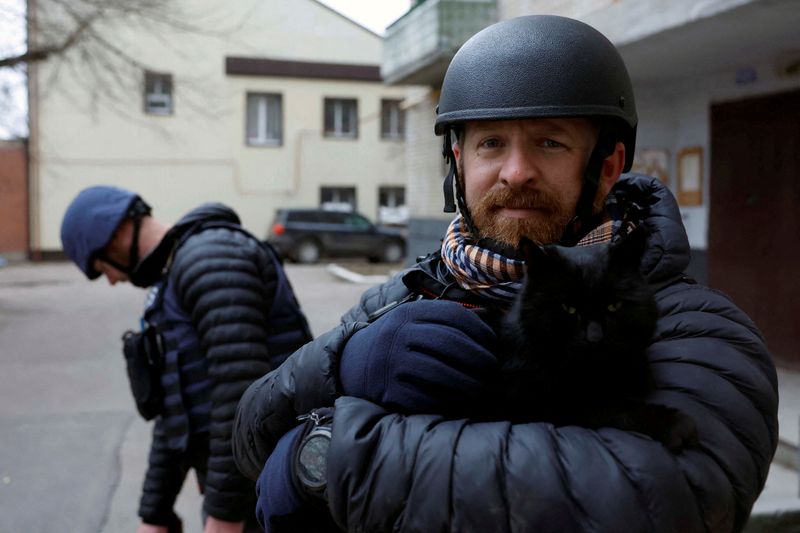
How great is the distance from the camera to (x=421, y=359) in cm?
140

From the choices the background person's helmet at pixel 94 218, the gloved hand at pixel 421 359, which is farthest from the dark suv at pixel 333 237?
the gloved hand at pixel 421 359

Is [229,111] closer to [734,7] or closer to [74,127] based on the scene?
[74,127]

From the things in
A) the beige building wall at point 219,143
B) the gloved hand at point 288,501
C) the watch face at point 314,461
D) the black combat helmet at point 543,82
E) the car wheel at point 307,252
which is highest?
the beige building wall at point 219,143

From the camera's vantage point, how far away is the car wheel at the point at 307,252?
78.3 ft

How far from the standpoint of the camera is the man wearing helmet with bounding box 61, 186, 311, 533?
2516 millimetres

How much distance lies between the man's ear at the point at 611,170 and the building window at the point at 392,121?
26.9 m

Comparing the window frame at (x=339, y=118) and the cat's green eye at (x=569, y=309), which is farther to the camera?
the window frame at (x=339, y=118)

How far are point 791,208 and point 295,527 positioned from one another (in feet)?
22.7

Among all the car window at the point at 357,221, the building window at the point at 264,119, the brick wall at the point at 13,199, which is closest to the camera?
the car window at the point at 357,221

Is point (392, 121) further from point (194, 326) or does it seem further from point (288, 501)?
point (288, 501)

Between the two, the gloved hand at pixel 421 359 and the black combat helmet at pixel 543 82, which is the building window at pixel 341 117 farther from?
the gloved hand at pixel 421 359

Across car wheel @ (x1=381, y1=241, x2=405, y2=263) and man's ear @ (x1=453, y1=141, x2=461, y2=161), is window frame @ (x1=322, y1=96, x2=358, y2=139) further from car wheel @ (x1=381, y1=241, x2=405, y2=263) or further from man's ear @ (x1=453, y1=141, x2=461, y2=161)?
man's ear @ (x1=453, y1=141, x2=461, y2=161)

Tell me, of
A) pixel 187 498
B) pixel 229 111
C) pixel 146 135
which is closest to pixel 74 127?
pixel 146 135

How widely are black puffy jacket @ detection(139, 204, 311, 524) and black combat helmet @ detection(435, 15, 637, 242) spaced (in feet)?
2.68
